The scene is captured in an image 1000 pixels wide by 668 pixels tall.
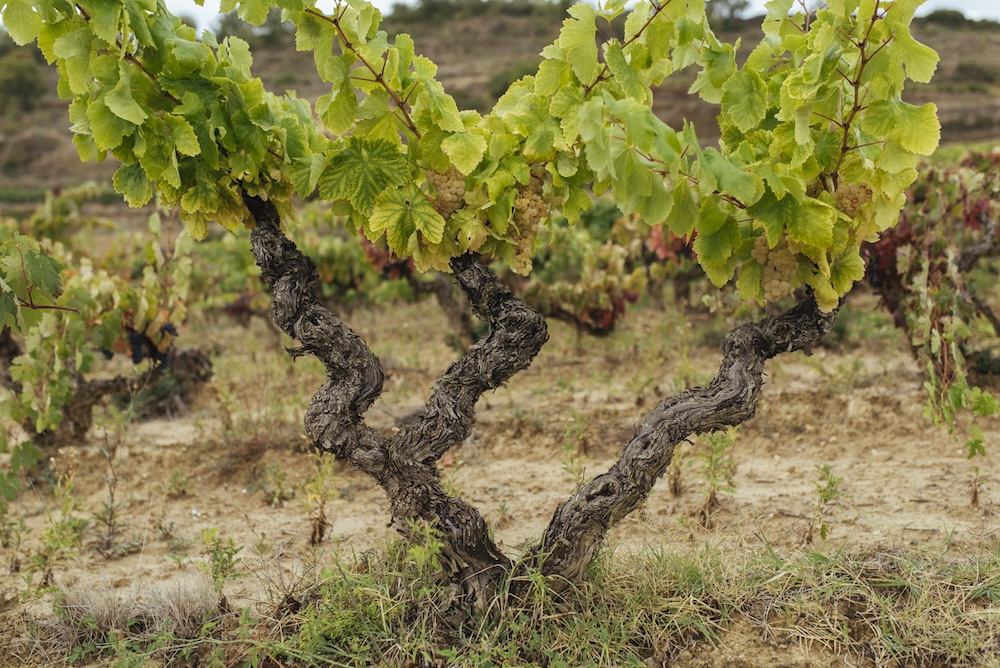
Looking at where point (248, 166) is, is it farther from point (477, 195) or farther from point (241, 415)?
point (241, 415)

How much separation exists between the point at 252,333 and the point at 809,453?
5878mm

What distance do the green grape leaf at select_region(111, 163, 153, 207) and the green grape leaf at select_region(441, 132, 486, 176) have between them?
0.83 meters

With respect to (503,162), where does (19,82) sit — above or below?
above

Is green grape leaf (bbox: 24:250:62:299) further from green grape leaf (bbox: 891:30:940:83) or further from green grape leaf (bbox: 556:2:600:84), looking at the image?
green grape leaf (bbox: 891:30:940:83)

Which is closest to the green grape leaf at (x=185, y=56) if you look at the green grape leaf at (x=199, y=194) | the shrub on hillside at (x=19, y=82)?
the green grape leaf at (x=199, y=194)

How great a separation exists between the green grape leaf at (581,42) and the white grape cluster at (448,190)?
0.43 meters

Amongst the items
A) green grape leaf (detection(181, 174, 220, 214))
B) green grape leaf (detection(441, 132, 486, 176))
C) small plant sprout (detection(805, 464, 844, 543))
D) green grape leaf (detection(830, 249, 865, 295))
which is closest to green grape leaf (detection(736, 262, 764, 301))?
green grape leaf (detection(830, 249, 865, 295))

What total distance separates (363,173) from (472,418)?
2.48 ft

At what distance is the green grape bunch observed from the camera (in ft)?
5.85

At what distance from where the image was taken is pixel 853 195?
200 cm

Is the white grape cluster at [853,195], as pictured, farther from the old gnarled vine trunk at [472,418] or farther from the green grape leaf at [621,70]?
the green grape leaf at [621,70]

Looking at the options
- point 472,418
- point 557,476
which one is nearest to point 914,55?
point 472,418

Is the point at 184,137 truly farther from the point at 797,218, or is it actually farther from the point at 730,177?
the point at 797,218

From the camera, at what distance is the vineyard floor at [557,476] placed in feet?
9.06
